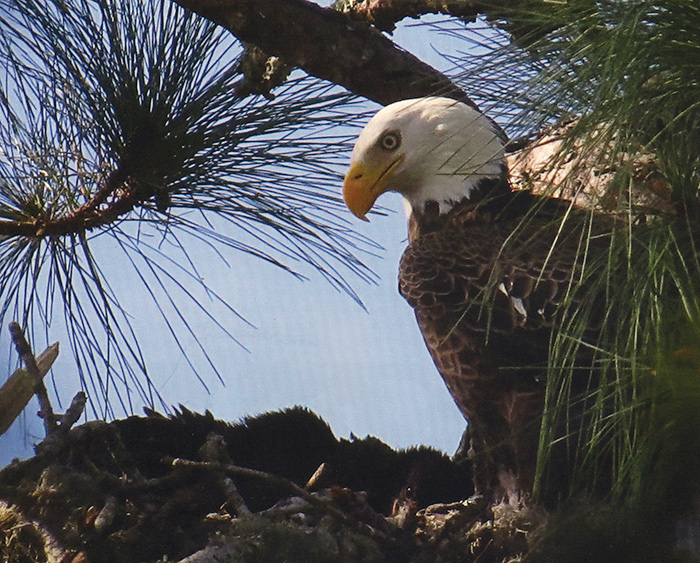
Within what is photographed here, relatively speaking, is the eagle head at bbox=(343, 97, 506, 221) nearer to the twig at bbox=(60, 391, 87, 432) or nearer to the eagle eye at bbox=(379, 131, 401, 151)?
the eagle eye at bbox=(379, 131, 401, 151)

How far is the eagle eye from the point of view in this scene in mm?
1991

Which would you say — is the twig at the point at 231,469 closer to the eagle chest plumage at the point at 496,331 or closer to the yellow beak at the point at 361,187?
the eagle chest plumage at the point at 496,331

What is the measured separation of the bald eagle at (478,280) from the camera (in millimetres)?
1719

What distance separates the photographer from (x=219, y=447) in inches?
62.2

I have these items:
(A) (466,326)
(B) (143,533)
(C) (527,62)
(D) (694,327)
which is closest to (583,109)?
(C) (527,62)

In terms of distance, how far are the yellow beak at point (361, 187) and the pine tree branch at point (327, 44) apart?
0.18 m

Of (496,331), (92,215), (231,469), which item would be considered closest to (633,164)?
(496,331)

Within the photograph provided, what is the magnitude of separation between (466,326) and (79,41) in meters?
0.90

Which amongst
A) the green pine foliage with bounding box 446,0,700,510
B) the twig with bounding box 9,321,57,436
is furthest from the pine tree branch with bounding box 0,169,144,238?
the green pine foliage with bounding box 446,0,700,510

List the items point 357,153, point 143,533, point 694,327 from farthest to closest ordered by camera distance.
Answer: point 357,153, point 143,533, point 694,327

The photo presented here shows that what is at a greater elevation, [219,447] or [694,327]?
[219,447]

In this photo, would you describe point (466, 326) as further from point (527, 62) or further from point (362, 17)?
point (362, 17)

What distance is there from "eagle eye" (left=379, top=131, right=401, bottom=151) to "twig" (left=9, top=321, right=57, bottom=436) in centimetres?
83

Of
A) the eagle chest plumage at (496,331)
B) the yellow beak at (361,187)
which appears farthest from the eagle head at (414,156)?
the eagle chest plumage at (496,331)
